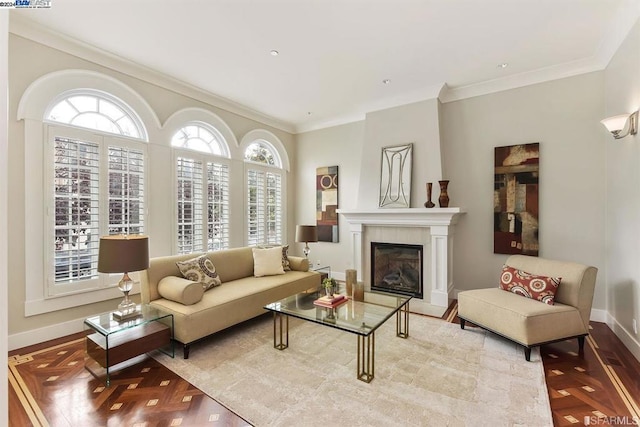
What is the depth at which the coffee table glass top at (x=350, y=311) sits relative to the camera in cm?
252

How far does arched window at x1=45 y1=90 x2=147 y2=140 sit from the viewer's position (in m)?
3.26

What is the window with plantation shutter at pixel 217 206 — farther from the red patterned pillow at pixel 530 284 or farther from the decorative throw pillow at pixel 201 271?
the red patterned pillow at pixel 530 284

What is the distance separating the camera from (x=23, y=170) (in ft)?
9.59

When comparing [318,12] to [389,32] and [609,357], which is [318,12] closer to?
[389,32]

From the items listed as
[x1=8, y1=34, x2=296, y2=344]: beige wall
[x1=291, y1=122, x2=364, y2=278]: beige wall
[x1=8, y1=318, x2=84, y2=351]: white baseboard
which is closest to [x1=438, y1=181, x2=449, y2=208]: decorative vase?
[x1=291, y1=122, x2=364, y2=278]: beige wall

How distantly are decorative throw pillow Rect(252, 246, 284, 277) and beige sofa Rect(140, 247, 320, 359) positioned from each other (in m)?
0.09

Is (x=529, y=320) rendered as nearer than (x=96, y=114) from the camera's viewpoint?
Yes

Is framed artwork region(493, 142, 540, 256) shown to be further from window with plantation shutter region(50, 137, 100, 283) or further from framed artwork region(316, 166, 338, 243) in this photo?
window with plantation shutter region(50, 137, 100, 283)

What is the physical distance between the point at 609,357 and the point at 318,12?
4.25 meters

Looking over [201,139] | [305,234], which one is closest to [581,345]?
[305,234]

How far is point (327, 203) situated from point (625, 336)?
4.47 meters

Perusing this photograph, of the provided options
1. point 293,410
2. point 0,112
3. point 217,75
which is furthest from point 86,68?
point 293,410

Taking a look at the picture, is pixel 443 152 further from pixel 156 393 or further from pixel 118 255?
pixel 156 393

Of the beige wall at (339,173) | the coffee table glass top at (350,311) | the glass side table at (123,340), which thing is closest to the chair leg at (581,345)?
the coffee table glass top at (350,311)
